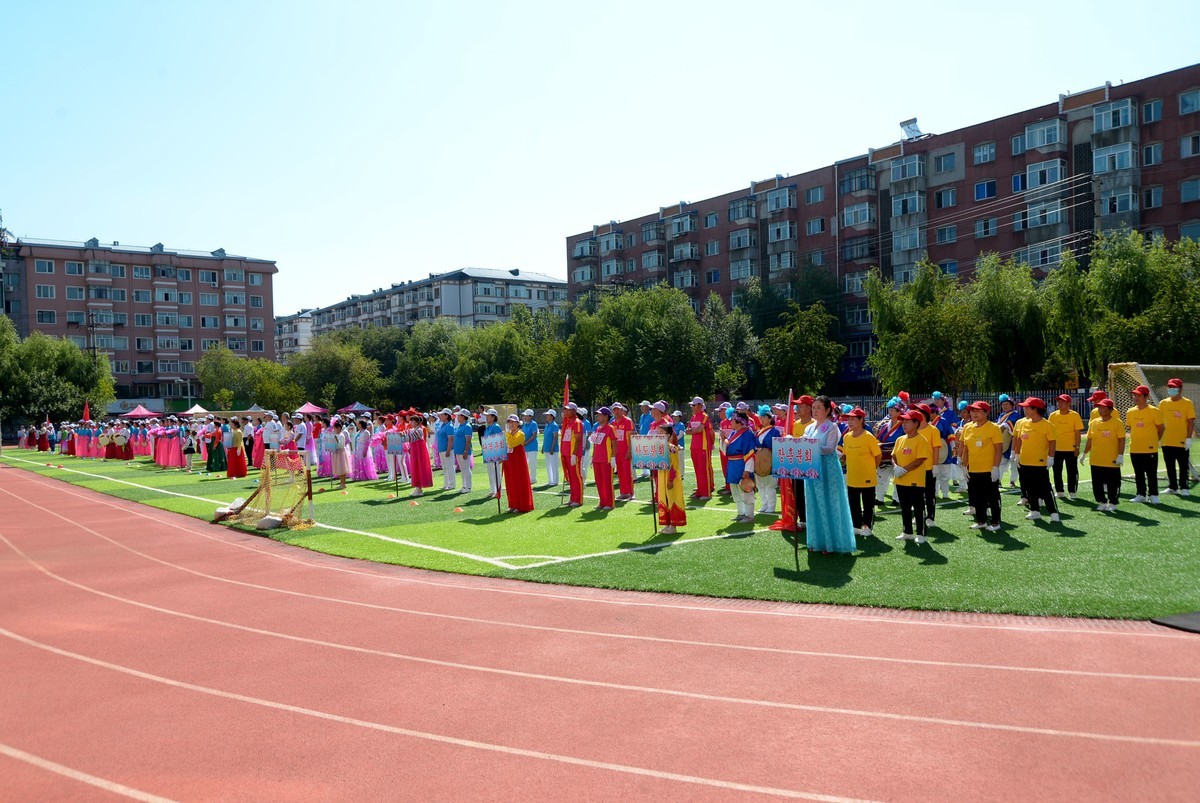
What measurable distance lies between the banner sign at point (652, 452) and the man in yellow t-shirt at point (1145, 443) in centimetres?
780

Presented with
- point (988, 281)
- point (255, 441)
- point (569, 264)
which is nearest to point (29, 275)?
point (569, 264)

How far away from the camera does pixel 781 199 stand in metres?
66.1

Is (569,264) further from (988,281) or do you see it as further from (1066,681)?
(1066,681)

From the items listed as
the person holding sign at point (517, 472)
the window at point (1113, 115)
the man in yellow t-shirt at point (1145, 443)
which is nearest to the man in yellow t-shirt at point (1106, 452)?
the man in yellow t-shirt at point (1145, 443)

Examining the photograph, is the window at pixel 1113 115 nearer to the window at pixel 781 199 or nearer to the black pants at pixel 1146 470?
the window at pixel 781 199

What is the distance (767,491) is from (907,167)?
4859cm

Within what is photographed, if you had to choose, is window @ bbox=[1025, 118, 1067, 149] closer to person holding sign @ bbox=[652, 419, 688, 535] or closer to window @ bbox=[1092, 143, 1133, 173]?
window @ bbox=[1092, 143, 1133, 173]

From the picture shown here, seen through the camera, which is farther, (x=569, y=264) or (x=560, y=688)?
(x=569, y=264)

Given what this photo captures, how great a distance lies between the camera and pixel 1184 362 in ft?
104

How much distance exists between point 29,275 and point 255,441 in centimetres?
7080

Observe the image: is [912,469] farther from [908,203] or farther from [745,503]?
[908,203]

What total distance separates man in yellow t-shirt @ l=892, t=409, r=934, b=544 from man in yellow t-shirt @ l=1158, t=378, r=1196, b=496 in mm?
6227

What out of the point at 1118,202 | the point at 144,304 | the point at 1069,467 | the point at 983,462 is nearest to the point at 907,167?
the point at 1118,202

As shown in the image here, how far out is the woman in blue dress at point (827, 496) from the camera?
10.7 meters
